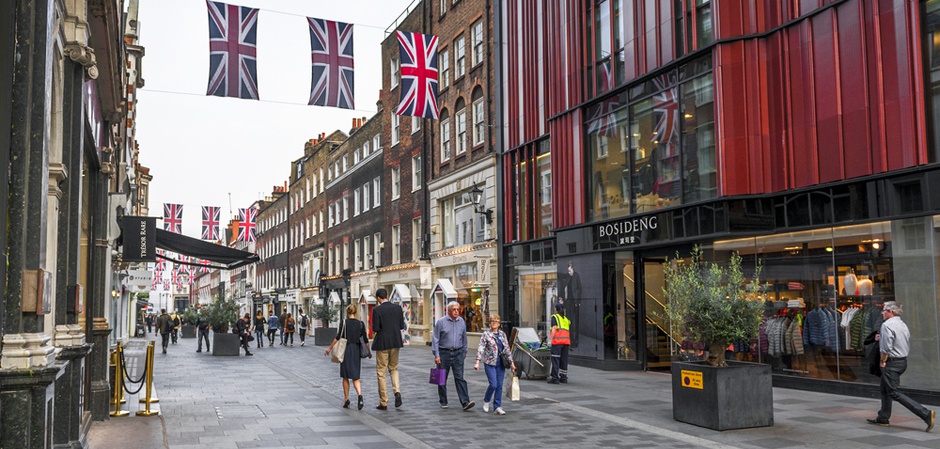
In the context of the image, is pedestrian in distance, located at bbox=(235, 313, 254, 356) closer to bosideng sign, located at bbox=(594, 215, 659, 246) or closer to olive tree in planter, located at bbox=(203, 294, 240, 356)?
olive tree in planter, located at bbox=(203, 294, 240, 356)

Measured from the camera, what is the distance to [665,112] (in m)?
18.0

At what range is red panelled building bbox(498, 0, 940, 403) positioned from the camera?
13055 mm

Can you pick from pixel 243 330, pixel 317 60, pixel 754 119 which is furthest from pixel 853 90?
pixel 243 330

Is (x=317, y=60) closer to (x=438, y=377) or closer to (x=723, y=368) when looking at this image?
(x=438, y=377)

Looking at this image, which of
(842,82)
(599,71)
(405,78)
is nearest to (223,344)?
(405,78)

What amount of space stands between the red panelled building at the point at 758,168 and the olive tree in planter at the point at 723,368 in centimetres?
137

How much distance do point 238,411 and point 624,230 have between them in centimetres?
1060

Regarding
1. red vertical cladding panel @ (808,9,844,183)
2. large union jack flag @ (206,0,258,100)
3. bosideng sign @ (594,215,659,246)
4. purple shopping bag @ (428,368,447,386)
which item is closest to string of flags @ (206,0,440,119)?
large union jack flag @ (206,0,258,100)

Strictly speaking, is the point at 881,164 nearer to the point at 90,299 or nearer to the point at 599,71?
the point at 599,71

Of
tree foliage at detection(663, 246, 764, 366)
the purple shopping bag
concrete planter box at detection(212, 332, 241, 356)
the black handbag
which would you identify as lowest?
concrete planter box at detection(212, 332, 241, 356)

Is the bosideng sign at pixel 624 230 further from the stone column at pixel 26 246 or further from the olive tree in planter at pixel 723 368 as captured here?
the stone column at pixel 26 246

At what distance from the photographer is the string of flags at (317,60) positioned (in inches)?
603

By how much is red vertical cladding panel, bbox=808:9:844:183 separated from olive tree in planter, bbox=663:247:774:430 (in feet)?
15.6

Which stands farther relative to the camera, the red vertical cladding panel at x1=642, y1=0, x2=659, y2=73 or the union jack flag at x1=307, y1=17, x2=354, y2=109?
the red vertical cladding panel at x1=642, y1=0, x2=659, y2=73
